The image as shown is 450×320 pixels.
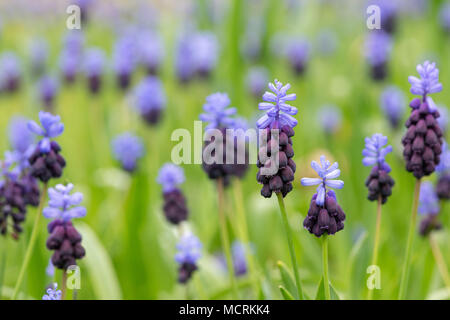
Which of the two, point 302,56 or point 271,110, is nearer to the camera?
point 271,110

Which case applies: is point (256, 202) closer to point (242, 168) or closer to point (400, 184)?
point (400, 184)

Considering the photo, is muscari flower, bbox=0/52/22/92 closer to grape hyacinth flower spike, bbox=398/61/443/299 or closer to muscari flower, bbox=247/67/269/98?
muscari flower, bbox=247/67/269/98

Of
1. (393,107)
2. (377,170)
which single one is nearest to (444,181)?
(377,170)

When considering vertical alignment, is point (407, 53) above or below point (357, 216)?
above
